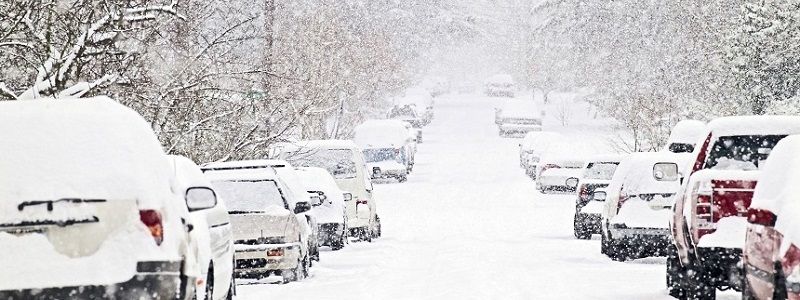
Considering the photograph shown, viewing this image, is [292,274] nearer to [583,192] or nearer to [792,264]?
[792,264]

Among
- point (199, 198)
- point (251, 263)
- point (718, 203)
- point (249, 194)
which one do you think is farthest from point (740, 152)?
point (199, 198)

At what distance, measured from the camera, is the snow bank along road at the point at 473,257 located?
1440 centimetres

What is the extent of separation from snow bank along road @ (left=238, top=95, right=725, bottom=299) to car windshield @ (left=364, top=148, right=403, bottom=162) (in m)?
1.19

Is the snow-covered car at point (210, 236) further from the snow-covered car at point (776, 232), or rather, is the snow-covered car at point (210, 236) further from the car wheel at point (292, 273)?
the snow-covered car at point (776, 232)

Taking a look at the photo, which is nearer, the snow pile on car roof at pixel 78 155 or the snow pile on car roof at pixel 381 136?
the snow pile on car roof at pixel 78 155

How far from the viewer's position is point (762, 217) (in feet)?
28.5

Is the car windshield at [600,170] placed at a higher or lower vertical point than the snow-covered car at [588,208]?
higher

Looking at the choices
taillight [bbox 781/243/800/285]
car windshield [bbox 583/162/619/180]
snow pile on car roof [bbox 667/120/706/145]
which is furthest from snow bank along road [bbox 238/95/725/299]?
taillight [bbox 781/243/800/285]

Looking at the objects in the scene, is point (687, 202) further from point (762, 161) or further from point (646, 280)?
point (646, 280)

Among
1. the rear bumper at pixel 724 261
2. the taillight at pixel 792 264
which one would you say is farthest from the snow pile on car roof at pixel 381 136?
the taillight at pixel 792 264

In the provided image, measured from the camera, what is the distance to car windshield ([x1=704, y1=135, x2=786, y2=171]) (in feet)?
41.4

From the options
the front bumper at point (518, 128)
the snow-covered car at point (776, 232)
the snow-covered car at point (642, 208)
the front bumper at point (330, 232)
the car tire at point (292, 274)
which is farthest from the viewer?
the front bumper at point (518, 128)

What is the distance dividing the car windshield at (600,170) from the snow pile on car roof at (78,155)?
1770 cm

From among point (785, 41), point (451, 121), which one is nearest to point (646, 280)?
point (785, 41)
